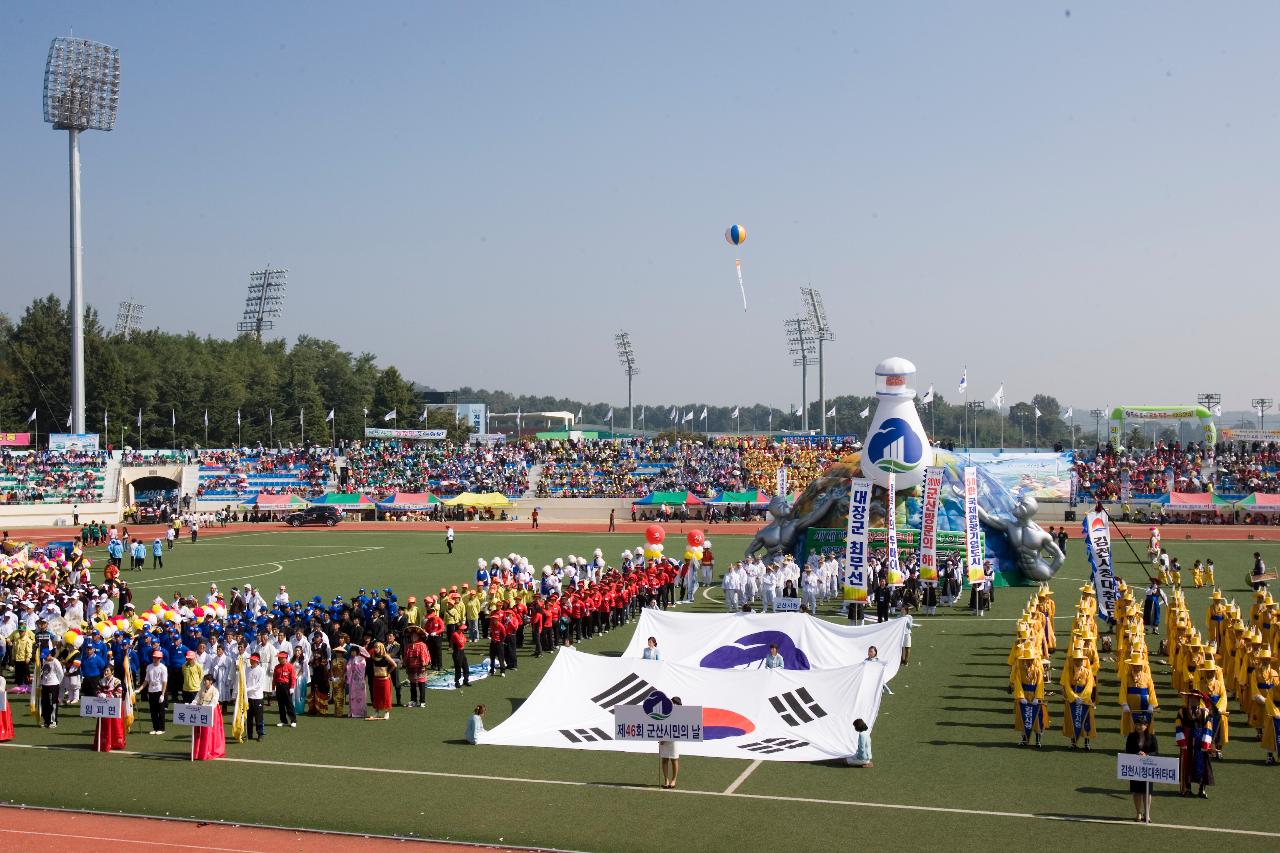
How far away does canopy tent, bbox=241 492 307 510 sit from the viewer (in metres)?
66.6

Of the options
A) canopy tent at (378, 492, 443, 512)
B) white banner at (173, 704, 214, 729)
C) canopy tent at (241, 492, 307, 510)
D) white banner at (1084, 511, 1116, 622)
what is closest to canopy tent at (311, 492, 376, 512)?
canopy tent at (378, 492, 443, 512)

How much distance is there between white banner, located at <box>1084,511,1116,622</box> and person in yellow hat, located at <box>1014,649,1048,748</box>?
8.47 metres

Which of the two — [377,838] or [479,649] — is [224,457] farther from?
[377,838]

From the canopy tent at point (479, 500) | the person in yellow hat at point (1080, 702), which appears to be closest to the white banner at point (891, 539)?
the person in yellow hat at point (1080, 702)

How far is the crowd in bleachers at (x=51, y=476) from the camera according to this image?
62625mm

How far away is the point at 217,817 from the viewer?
13625 millimetres

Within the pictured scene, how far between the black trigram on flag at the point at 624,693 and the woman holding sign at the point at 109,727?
22.0 ft

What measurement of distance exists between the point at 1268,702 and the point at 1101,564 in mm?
9956

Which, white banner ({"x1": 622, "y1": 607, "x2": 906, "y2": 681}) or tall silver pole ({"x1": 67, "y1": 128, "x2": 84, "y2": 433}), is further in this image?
tall silver pole ({"x1": 67, "y1": 128, "x2": 84, "y2": 433})

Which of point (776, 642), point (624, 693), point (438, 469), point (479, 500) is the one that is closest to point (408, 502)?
point (479, 500)

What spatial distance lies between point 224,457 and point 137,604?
4263 centimetres

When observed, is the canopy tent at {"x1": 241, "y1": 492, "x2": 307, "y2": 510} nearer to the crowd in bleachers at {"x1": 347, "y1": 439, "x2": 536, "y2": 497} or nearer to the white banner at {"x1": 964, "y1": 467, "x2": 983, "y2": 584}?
the crowd in bleachers at {"x1": 347, "y1": 439, "x2": 536, "y2": 497}

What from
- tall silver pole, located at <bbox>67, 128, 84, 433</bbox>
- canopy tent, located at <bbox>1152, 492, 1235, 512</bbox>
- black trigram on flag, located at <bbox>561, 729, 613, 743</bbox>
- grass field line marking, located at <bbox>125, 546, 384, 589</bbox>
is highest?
tall silver pole, located at <bbox>67, 128, 84, 433</bbox>

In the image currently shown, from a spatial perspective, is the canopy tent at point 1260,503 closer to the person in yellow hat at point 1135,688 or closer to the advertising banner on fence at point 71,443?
the person in yellow hat at point 1135,688
